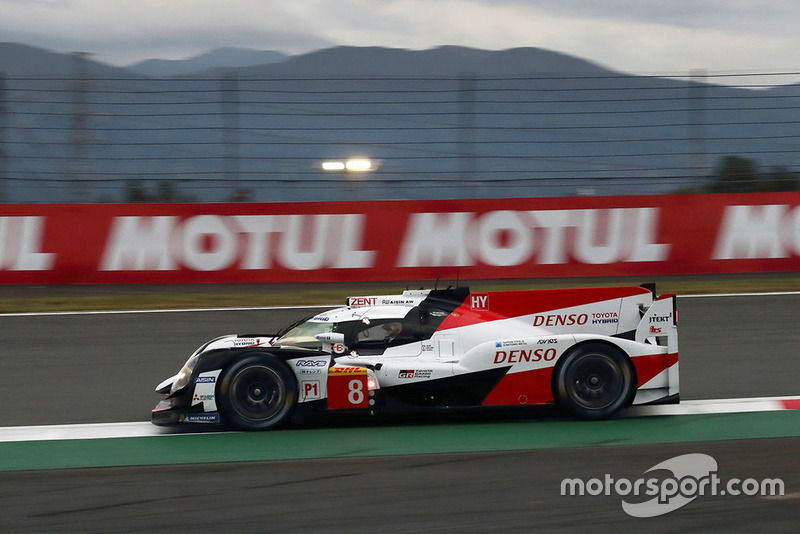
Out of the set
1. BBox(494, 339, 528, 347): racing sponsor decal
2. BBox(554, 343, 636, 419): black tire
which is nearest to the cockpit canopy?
BBox(494, 339, 528, 347): racing sponsor decal

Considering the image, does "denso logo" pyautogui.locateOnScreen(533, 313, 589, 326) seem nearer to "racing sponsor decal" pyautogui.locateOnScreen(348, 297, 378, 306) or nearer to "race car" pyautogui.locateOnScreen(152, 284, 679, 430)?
"race car" pyautogui.locateOnScreen(152, 284, 679, 430)

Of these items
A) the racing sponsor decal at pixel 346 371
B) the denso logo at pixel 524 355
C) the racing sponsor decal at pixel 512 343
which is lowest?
the racing sponsor decal at pixel 346 371

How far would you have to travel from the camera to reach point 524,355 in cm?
A: 654

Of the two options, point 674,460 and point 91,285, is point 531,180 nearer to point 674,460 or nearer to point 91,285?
point 91,285

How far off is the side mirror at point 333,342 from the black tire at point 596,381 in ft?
4.91

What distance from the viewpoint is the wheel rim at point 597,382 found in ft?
21.6

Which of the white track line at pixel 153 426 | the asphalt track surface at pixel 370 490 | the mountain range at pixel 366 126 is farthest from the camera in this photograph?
the mountain range at pixel 366 126

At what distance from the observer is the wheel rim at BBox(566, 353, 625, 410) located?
21.6 ft

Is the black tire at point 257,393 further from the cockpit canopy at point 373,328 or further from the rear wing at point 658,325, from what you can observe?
the rear wing at point 658,325

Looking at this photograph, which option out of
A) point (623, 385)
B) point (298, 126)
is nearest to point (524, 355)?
point (623, 385)

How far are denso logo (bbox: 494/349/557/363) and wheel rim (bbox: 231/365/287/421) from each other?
4.88 feet

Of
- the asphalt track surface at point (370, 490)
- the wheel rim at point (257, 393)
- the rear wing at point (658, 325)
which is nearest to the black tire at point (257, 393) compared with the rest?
the wheel rim at point (257, 393)

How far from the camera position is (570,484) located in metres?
5.10

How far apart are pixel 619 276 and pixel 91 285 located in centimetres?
686
